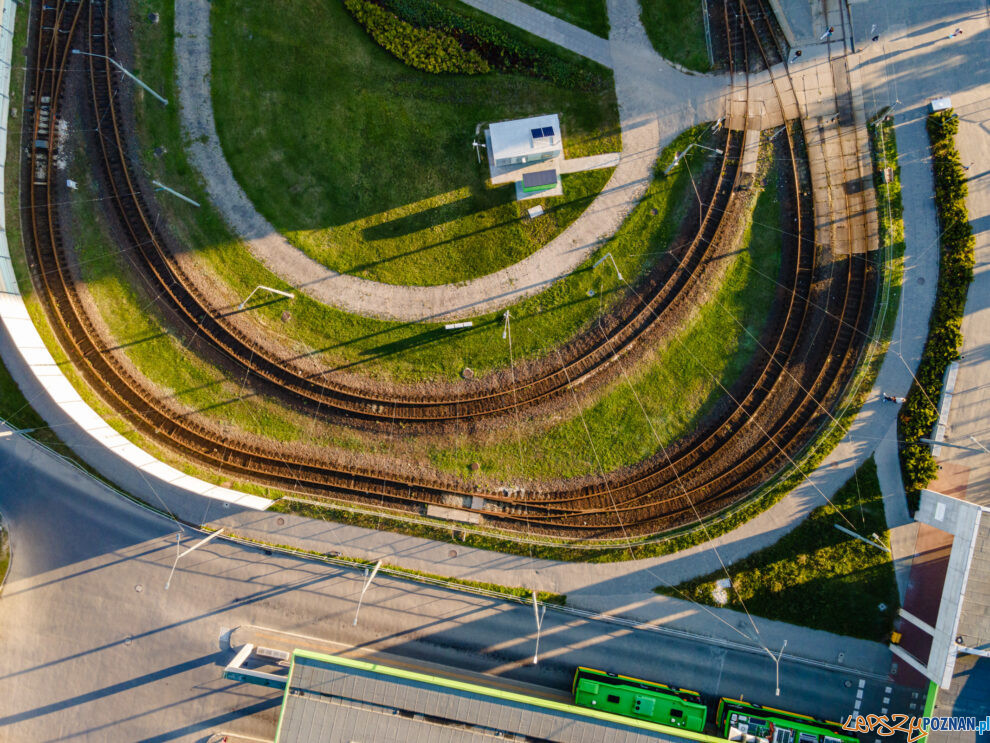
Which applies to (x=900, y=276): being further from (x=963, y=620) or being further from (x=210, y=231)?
(x=210, y=231)

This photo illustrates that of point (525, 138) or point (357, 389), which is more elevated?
point (525, 138)

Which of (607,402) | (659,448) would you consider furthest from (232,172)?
(659,448)

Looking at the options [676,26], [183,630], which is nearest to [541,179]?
[676,26]

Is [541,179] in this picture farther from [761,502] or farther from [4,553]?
[4,553]

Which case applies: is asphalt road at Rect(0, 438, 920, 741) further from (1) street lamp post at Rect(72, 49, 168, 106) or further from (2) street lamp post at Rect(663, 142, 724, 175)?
(2) street lamp post at Rect(663, 142, 724, 175)

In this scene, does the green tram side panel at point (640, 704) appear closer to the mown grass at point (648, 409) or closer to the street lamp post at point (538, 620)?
the street lamp post at point (538, 620)
